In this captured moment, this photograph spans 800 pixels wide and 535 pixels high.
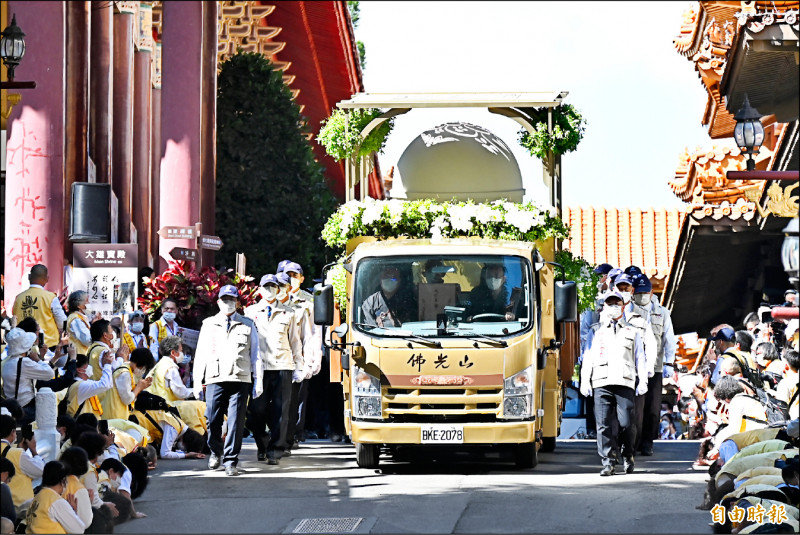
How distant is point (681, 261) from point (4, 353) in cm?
1538

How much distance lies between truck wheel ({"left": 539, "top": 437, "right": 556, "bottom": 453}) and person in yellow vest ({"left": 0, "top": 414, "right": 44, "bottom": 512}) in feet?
28.3

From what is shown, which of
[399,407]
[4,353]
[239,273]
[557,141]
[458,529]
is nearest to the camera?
[458,529]

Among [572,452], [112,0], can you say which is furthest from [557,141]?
[112,0]

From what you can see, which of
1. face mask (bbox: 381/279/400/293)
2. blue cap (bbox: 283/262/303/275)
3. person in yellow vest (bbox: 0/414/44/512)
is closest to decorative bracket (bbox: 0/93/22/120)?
blue cap (bbox: 283/262/303/275)

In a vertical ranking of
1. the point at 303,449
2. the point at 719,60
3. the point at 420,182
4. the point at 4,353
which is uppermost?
the point at 719,60

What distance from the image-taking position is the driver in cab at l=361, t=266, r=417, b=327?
59.5 ft

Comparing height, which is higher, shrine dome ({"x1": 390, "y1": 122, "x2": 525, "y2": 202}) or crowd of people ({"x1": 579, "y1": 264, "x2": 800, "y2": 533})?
shrine dome ({"x1": 390, "y1": 122, "x2": 525, "y2": 202})

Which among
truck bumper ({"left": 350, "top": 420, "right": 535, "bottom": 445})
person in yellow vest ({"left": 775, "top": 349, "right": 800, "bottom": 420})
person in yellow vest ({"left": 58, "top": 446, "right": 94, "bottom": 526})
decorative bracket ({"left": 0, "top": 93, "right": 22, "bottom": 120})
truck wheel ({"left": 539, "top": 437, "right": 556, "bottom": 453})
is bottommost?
truck wheel ({"left": 539, "top": 437, "right": 556, "bottom": 453})

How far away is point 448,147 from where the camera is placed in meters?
22.2

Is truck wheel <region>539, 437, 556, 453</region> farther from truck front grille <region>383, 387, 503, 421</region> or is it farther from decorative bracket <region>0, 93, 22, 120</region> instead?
decorative bracket <region>0, 93, 22, 120</region>

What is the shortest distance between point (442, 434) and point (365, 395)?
2.99 ft

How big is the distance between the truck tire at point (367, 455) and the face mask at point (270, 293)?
197 centimetres

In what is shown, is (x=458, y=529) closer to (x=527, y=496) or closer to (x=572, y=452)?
(x=527, y=496)

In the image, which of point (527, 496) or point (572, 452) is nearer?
point (527, 496)
